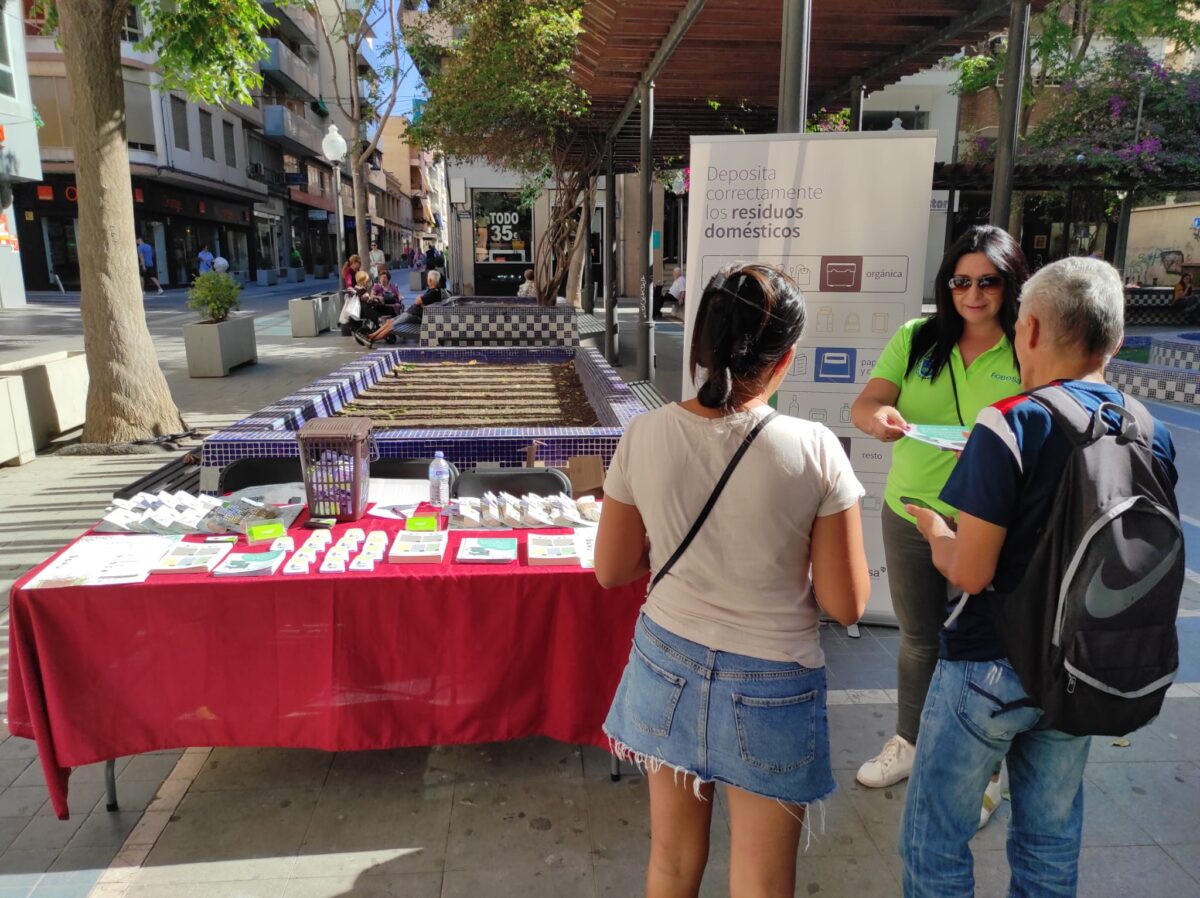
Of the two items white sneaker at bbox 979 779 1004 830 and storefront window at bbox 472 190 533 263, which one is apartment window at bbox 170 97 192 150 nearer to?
storefront window at bbox 472 190 533 263

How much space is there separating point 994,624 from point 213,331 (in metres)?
11.8

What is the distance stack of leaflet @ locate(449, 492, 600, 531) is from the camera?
3.08m

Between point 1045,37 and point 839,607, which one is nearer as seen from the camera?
point 839,607

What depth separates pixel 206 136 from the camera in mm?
33000

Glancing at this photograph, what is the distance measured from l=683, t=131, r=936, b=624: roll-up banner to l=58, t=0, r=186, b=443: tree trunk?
5.78 m

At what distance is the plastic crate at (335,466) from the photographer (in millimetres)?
3000

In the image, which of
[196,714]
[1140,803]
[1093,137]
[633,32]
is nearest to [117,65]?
[633,32]

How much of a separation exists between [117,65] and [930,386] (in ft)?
25.5

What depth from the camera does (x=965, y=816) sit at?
1.81 m

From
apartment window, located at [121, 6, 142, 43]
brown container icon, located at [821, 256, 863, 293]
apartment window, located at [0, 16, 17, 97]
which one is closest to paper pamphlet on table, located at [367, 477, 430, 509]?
brown container icon, located at [821, 256, 863, 293]

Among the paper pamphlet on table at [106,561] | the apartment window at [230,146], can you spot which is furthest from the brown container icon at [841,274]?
the apartment window at [230,146]

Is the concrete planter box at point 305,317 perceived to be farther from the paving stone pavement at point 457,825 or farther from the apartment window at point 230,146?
the apartment window at point 230,146

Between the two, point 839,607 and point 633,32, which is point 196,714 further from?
point 633,32

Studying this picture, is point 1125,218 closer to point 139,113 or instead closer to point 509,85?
point 509,85
